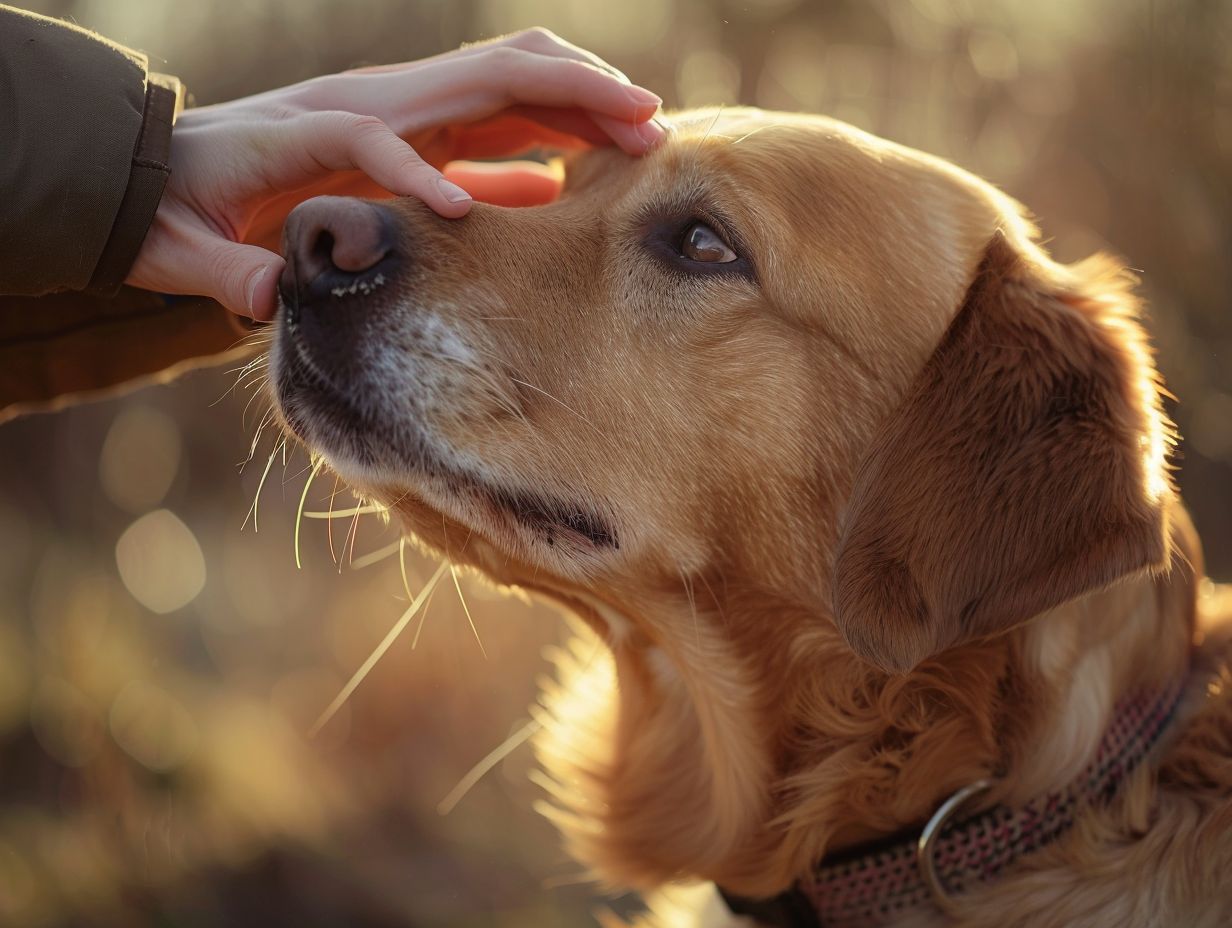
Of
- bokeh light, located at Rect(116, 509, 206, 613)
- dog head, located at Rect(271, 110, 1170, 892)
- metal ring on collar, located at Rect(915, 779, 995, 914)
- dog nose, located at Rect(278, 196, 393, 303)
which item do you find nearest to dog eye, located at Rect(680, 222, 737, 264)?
dog head, located at Rect(271, 110, 1170, 892)

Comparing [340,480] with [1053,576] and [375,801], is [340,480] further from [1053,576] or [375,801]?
[375,801]

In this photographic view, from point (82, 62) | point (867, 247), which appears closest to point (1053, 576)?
point (867, 247)

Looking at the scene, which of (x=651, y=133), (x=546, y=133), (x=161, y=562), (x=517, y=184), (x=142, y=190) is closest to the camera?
(x=142, y=190)

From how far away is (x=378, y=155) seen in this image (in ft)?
7.30

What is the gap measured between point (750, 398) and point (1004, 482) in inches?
21.1

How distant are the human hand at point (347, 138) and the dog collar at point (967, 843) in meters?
1.59

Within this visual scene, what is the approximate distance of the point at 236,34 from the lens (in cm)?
606

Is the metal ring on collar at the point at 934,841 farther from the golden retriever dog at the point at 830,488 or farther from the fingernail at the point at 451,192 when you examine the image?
the fingernail at the point at 451,192

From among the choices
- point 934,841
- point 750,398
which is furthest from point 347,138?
point 934,841

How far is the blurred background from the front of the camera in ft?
14.4

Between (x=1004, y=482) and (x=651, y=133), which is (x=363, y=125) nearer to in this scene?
(x=651, y=133)

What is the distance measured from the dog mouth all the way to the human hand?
16 centimetres

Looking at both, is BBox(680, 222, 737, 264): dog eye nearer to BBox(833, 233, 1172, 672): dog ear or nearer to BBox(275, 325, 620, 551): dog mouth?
BBox(833, 233, 1172, 672): dog ear

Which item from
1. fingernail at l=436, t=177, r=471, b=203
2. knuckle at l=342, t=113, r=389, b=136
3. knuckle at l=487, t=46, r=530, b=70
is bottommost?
fingernail at l=436, t=177, r=471, b=203
